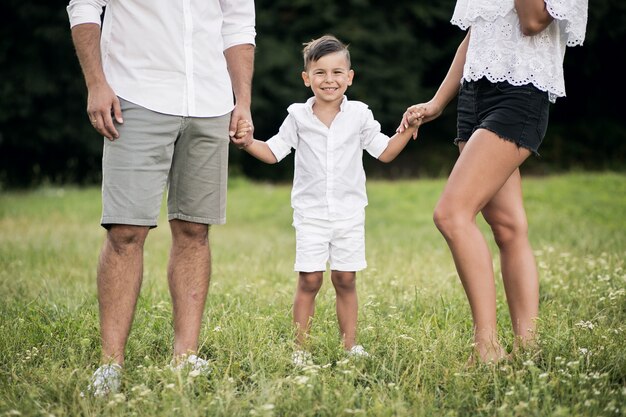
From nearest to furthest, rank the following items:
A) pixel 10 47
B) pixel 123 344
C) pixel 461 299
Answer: pixel 123 344
pixel 461 299
pixel 10 47

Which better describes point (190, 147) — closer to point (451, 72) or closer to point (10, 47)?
point (451, 72)

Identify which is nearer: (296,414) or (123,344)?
(296,414)

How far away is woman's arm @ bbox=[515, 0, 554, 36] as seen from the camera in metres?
3.29

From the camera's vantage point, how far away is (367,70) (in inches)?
844

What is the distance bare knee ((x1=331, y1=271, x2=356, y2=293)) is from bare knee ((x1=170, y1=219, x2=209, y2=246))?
0.72 meters

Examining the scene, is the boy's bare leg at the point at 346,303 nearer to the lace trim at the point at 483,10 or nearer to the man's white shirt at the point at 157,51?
the man's white shirt at the point at 157,51

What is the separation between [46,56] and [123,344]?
58.1ft

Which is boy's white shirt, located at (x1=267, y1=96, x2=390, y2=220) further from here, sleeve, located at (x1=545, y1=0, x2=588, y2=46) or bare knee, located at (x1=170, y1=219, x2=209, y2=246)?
sleeve, located at (x1=545, y1=0, x2=588, y2=46)

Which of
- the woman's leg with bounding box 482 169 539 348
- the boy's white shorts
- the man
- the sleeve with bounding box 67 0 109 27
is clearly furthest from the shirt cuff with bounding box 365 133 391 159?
the sleeve with bounding box 67 0 109 27

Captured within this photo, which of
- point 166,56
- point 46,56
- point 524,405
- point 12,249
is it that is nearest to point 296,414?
point 524,405

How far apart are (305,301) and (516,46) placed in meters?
1.61

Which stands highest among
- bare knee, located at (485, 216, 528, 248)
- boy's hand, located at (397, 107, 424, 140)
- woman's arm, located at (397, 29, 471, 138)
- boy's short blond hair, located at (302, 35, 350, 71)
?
boy's short blond hair, located at (302, 35, 350, 71)

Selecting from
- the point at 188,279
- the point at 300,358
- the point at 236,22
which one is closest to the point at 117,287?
the point at 188,279

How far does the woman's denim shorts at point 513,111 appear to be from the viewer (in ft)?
11.3
